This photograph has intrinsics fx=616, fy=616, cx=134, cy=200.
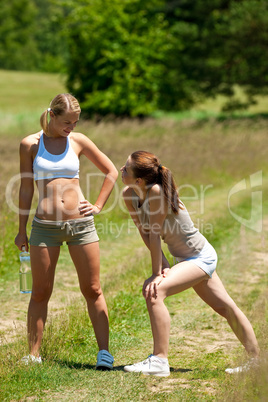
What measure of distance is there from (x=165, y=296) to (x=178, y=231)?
46cm

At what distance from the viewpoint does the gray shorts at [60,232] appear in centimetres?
438

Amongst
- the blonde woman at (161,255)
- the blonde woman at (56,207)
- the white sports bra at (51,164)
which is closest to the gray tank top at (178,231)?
the blonde woman at (161,255)

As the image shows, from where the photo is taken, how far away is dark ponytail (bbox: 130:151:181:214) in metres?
4.29

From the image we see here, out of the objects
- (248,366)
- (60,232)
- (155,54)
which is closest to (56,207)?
(60,232)

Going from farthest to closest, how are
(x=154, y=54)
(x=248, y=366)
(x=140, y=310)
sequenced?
(x=154, y=54), (x=140, y=310), (x=248, y=366)

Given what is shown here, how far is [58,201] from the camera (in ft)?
14.5

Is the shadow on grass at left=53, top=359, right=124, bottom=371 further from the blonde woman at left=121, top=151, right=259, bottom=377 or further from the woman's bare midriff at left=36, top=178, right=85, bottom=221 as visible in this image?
the woman's bare midriff at left=36, top=178, right=85, bottom=221

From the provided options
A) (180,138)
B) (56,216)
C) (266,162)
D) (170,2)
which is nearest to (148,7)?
(170,2)

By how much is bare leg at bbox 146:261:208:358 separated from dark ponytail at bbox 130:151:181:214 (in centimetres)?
42

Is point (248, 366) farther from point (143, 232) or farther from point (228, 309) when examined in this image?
point (143, 232)

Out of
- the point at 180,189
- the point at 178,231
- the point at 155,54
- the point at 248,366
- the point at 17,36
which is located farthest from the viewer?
the point at 17,36

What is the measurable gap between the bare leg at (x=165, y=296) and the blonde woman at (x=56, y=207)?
502mm

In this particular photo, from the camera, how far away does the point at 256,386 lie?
3492mm

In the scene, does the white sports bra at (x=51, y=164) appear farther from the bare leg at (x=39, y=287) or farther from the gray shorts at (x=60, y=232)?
the bare leg at (x=39, y=287)
